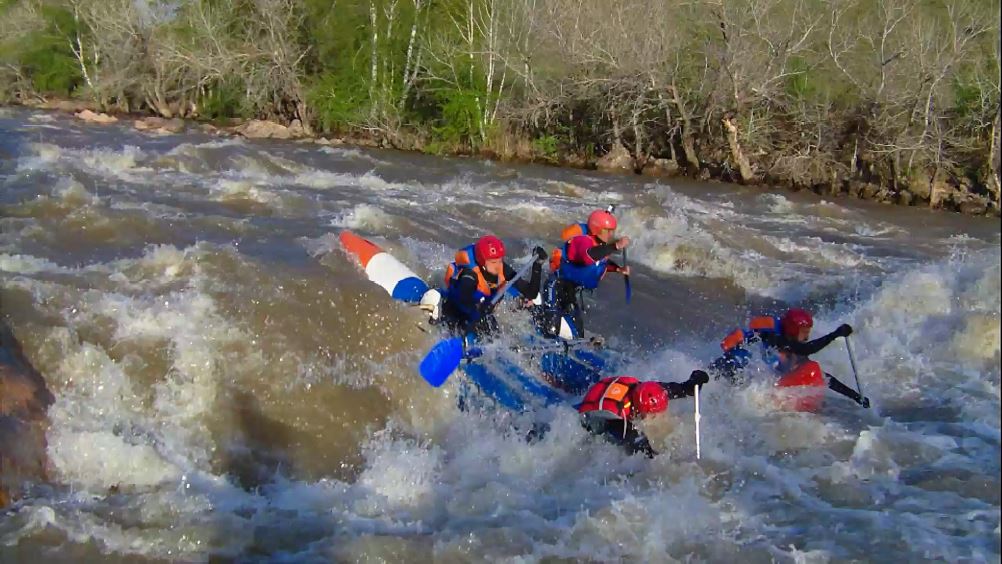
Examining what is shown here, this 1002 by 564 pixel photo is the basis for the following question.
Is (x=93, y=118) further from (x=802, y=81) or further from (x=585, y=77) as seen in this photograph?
(x=802, y=81)

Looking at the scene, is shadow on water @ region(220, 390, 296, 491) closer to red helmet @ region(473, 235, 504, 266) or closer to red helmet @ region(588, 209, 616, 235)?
red helmet @ region(473, 235, 504, 266)

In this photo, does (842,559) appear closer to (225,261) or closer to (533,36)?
(225,261)

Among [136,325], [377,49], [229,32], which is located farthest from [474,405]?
[229,32]

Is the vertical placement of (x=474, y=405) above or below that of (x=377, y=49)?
below

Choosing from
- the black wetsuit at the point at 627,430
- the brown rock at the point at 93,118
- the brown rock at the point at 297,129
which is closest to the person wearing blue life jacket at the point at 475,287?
the black wetsuit at the point at 627,430

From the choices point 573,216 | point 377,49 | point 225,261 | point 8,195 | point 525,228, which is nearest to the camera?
point 225,261
